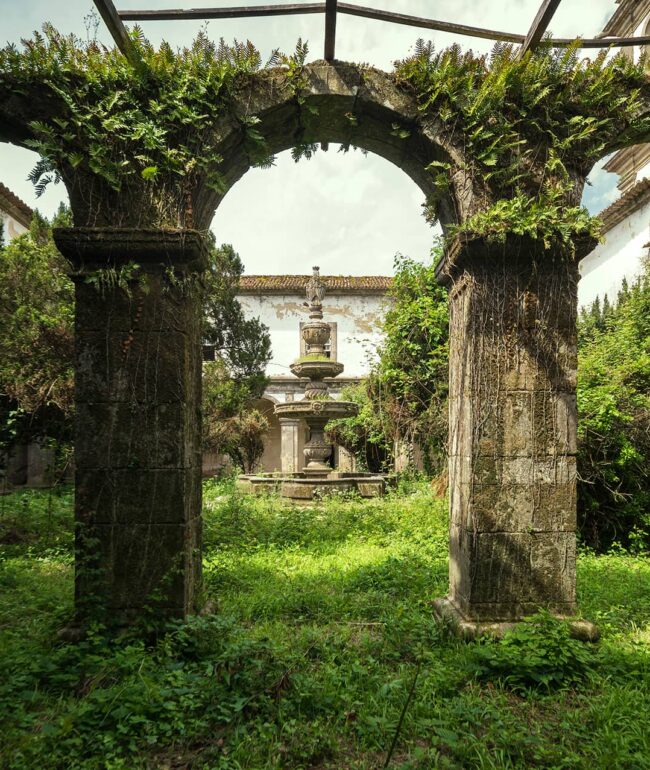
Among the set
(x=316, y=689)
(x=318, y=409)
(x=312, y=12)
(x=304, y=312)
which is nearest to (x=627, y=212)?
(x=318, y=409)

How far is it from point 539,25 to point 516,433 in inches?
100

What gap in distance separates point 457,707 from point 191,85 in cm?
378

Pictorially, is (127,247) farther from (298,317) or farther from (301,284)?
(298,317)

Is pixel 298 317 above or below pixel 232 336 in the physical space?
above

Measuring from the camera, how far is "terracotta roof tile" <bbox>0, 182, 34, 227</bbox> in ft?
46.5

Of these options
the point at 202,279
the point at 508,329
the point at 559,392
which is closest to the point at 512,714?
the point at 559,392

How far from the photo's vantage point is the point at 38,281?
30.6ft

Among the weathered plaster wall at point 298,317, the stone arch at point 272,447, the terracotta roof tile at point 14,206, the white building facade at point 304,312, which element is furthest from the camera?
the stone arch at point 272,447

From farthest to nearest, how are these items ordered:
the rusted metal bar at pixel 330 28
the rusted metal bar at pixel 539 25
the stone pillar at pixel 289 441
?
1. the stone pillar at pixel 289 441
2. the rusted metal bar at pixel 330 28
3. the rusted metal bar at pixel 539 25

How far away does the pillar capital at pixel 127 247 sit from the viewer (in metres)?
3.26

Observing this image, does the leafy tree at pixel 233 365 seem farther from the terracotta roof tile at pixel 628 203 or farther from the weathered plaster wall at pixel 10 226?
the terracotta roof tile at pixel 628 203

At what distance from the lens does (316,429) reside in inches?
397

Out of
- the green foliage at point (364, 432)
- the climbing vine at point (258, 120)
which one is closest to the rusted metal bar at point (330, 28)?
the climbing vine at point (258, 120)

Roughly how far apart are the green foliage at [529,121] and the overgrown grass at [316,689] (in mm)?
2528
